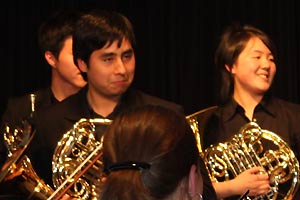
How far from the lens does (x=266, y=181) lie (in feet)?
9.64

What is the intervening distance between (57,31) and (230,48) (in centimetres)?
82

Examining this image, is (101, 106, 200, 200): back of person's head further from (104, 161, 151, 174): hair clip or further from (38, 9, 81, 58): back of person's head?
(38, 9, 81, 58): back of person's head

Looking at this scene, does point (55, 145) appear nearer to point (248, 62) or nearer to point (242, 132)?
point (242, 132)

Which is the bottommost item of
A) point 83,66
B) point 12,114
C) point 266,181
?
point 266,181

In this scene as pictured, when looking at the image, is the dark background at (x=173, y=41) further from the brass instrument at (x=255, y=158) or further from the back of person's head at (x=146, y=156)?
Answer: the back of person's head at (x=146, y=156)

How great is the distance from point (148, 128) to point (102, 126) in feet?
3.62

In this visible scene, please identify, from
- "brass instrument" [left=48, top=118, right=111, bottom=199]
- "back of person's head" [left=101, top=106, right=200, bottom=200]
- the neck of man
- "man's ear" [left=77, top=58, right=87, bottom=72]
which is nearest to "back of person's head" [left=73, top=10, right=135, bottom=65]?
"man's ear" [left=77, top=58, right=87, bottom=72]

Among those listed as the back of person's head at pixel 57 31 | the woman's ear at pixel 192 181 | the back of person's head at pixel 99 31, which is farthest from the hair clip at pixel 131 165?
the back of person's head at pixel 57 31

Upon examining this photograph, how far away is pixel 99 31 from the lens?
2.86 metres

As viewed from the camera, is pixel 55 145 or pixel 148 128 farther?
pixel 55 145

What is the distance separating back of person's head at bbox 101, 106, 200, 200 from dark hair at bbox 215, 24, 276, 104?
167 cm

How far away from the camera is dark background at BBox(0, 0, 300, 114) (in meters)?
3.92

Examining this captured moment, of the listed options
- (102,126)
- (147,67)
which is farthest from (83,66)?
(147,67)

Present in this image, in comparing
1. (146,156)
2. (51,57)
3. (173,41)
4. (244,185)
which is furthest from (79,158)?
(173,41)
